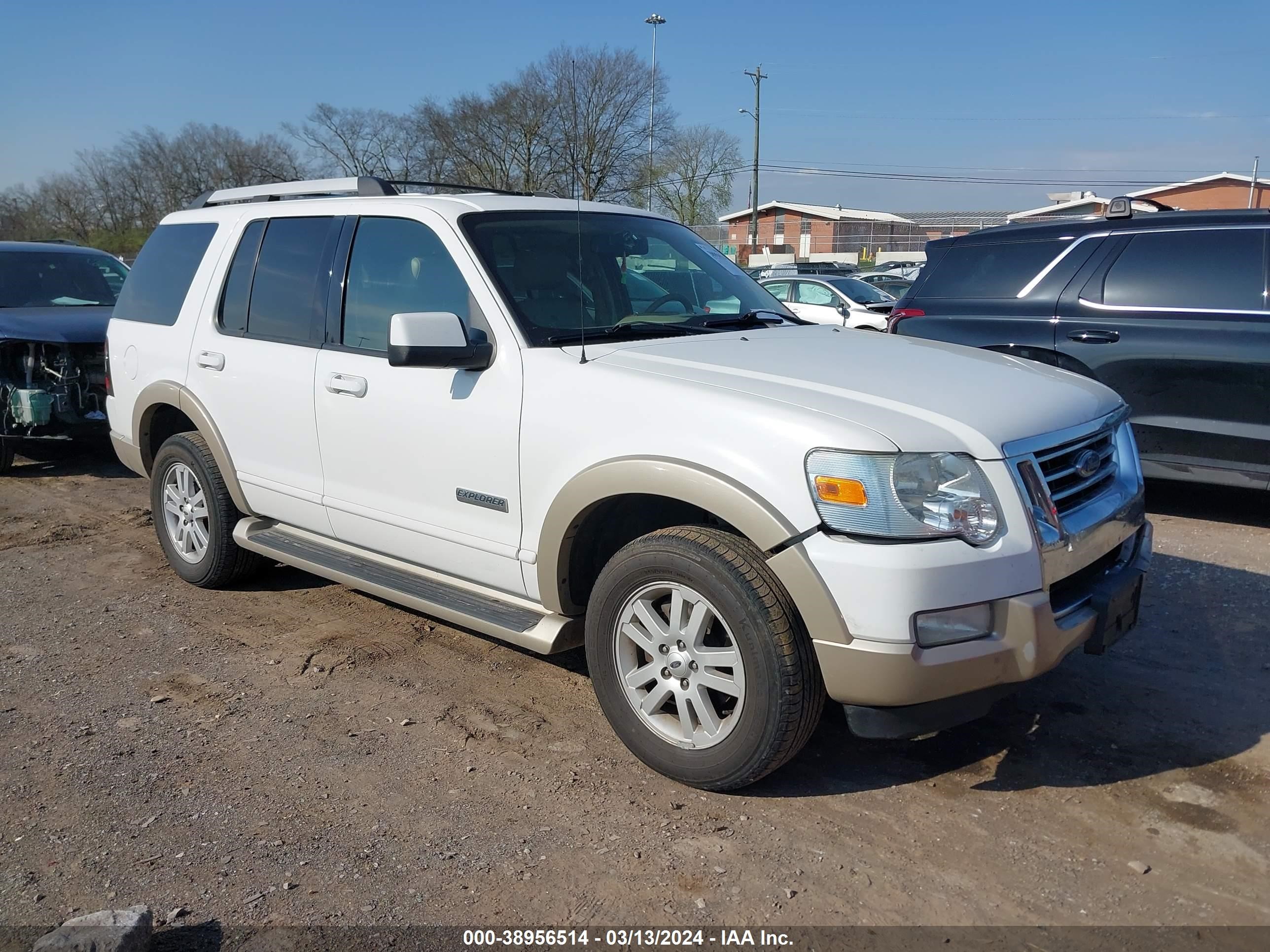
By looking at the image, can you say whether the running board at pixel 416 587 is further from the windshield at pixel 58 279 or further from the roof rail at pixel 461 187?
the windshield at pixel 58 279

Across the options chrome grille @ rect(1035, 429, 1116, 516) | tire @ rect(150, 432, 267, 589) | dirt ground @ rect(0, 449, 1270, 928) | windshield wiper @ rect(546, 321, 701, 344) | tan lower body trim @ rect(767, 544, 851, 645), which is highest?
windshield wiper @ rect(546, 321, 701, 344)

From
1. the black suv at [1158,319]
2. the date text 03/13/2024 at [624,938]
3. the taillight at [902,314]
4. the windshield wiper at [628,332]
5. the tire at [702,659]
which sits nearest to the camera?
the date text 03/13/2024 at [624,938]

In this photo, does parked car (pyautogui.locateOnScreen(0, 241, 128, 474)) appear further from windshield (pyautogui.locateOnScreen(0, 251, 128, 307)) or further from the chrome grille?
the chrome grille

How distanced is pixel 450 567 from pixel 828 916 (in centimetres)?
196

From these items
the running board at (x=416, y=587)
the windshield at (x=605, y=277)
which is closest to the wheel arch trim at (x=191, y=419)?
the running board at (x=416, y=587)

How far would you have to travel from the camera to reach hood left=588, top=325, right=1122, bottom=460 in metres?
3.00

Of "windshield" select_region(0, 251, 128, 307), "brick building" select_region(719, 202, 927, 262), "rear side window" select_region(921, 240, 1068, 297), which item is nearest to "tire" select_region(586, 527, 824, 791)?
"rear side window" select_region(921, 240, 1068, 297)

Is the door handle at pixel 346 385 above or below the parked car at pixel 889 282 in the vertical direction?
below

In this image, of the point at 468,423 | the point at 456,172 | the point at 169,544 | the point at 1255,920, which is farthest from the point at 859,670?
the point at 456,172

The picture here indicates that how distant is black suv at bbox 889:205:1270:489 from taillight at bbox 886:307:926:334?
296 millimetres

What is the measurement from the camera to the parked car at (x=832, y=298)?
17500mm

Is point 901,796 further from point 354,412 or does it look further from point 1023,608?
point 354,412

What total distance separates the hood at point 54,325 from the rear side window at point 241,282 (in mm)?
3195

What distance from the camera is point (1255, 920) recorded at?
8.69 feet
